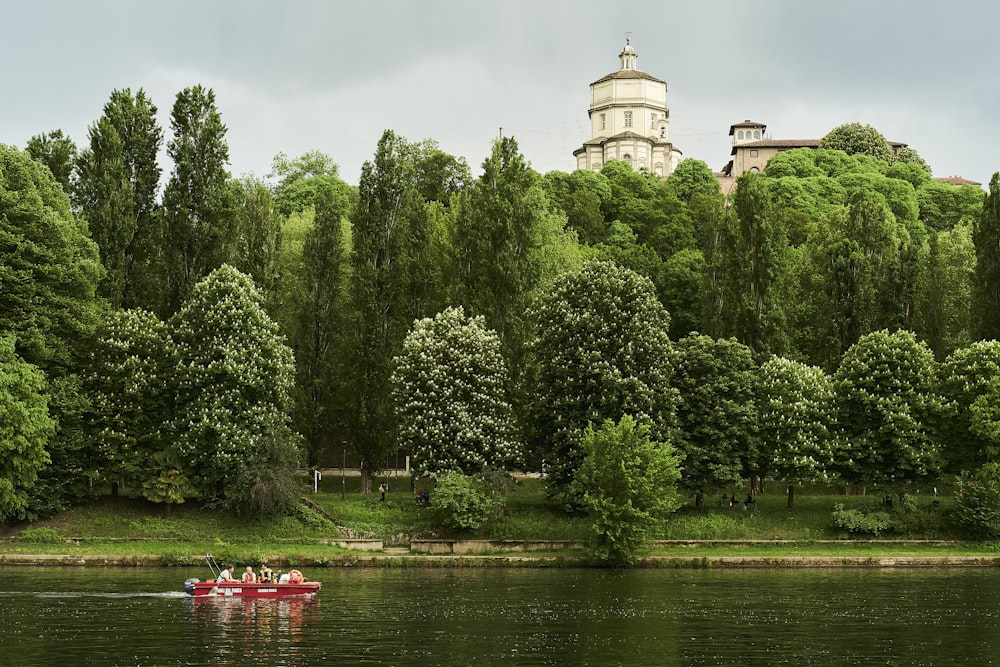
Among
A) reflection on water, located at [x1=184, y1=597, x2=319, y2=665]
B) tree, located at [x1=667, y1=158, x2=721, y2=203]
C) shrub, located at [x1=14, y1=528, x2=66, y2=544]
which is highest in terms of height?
tree, located at [x1=667, y1=158, x2=721, y2=203]

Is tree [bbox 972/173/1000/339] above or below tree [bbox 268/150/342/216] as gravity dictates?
below

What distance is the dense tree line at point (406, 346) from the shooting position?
224ft

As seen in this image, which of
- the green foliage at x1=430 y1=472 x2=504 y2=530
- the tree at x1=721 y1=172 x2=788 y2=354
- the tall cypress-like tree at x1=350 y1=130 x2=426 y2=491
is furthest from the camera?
the tree at x1=721 y1=172 x2=788 y2=354

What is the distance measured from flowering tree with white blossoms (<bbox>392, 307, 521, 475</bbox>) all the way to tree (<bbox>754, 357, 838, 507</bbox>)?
15.8 m

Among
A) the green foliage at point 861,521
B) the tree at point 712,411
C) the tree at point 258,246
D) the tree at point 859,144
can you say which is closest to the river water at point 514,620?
the green foliage at point 861,521

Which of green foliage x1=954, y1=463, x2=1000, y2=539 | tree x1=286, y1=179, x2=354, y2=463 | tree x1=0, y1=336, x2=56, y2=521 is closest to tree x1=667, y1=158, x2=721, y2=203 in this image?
tree x1=286, y1=179, x2=354, y2=463

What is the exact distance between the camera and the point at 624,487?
63.8 metres

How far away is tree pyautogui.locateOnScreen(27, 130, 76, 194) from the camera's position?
78.1 meters

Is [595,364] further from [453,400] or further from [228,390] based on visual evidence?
[228,390]

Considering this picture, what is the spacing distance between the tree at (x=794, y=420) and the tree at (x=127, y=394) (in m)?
36.8

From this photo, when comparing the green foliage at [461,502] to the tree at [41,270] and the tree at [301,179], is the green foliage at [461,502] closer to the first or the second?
the tree at [41,270]

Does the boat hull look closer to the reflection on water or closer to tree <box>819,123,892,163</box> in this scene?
the reflection on water

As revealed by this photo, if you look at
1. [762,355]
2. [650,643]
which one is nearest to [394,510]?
[762,355]

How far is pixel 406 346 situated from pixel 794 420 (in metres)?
24.5
